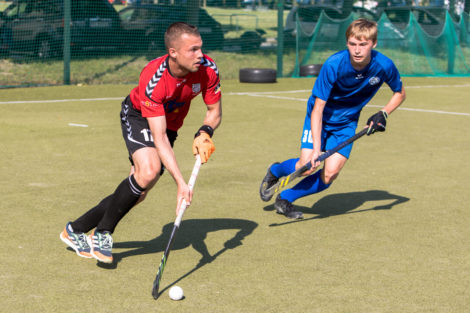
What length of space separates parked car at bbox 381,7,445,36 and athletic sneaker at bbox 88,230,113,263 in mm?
19843

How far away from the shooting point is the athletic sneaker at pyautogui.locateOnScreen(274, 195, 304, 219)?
19.4 feet

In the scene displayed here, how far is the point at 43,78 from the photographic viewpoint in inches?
678

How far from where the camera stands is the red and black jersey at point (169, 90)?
4418mm

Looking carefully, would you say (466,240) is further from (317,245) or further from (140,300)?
(140,300)

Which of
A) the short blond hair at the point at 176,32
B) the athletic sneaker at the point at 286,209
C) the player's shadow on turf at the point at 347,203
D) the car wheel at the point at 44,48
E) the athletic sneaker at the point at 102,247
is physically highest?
the short blond hair at the point at 176,32

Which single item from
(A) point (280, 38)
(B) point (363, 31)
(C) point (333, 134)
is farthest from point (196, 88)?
(A) point (280, 38)

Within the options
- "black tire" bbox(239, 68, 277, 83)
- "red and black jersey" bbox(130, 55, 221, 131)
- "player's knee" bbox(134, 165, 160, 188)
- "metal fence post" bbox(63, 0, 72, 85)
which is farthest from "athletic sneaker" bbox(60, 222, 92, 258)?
"black tire" bbox(239, 68, 277, 83)

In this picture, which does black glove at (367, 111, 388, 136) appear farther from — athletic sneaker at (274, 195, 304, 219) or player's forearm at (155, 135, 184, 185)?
player's forearm at (155, 135, 184, 185)

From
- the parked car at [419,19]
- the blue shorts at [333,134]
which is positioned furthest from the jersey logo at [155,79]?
the parked car at [419,19]

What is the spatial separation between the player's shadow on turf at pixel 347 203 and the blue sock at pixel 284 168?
321mm

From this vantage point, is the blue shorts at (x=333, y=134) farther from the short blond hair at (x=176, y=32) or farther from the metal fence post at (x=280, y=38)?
the metal fence post at (x=280, y=38)

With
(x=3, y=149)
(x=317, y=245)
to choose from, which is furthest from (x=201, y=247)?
(x=3, y=149)

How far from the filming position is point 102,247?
14.9 ft

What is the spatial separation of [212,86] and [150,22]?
15503 millimetres
